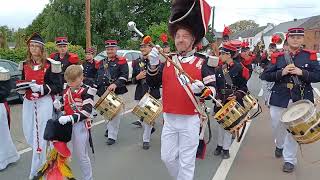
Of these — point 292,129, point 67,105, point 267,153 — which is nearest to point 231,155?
point 267,153

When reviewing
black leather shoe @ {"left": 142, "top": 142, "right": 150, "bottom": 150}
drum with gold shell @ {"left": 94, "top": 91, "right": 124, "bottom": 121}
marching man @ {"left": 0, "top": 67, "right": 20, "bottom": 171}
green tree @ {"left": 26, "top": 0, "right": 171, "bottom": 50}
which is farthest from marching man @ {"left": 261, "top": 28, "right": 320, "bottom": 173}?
green tree @ {"left": 26, "top": 0, "right": 171, "bottom": 50}

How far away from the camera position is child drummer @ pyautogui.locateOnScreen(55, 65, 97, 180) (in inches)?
201

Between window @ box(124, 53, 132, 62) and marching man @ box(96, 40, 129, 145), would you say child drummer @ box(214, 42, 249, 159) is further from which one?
window @ box(124, 53, 132, 62)

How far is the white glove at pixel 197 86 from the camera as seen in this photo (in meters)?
4.38

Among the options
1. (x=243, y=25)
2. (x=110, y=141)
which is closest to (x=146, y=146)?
(x=110, y=141)

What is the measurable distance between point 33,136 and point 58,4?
36.1 m

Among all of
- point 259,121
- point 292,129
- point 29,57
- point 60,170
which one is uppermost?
point 29,57

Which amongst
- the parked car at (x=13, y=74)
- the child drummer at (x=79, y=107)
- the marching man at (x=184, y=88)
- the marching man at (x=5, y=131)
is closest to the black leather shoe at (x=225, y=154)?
the marching man at (x=184, y=88)

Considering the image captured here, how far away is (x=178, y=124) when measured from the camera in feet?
15.2

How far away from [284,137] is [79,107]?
3.57 meters

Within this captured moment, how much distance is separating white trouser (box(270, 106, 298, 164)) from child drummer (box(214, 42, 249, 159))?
2.48ft

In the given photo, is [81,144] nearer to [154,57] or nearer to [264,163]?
[154,57]

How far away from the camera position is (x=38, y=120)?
19.0ft

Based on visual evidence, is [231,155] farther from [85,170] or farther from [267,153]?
[85,170]
